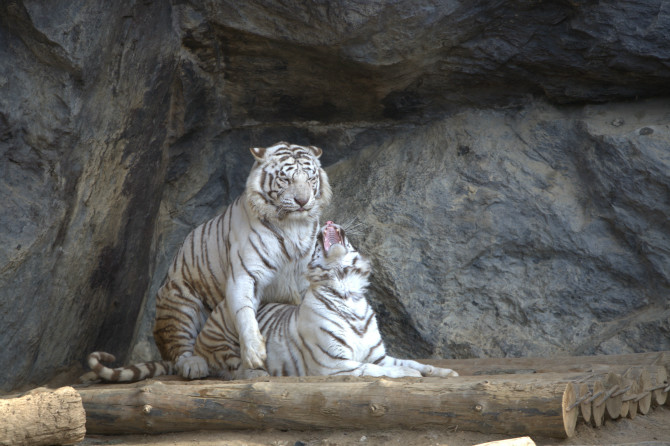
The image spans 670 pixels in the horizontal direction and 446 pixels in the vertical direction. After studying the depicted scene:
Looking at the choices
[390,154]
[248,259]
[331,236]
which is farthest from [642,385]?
[390,154]

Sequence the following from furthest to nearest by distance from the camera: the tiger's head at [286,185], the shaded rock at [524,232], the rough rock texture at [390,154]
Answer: the shaded rock at [524,232], the tiger's head at [286,185], the rough rock texture at [390,154]

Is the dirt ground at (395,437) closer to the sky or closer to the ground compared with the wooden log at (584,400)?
closer to the ground

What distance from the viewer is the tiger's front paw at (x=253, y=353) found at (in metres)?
4.43

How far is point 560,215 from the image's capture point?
545cm

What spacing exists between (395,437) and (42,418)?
59.3 inches

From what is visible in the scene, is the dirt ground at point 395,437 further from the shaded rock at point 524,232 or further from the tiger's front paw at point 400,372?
the shaded rock at point 524,232

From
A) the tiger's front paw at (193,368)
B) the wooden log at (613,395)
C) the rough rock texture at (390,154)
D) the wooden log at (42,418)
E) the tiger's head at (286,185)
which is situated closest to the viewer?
the wooden log at (42,418)

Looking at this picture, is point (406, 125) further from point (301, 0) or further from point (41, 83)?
point (41, 83)

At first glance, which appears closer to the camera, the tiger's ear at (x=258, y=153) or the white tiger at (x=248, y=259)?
the white tiger at (x=248, y=259)

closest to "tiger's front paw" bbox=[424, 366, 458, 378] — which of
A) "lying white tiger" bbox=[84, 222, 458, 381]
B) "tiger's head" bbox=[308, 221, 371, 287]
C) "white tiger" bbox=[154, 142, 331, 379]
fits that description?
"lying white tiger" bbox=[84, 222, 458, 381]

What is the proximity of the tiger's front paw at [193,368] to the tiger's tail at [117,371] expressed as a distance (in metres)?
0.19

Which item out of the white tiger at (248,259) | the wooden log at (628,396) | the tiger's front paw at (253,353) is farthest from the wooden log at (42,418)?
the wooden log at (628,396)

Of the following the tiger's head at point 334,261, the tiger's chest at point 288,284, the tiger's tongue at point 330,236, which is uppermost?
the tiger's tongue at point 330,236

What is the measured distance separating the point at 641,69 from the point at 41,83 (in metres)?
3.96
